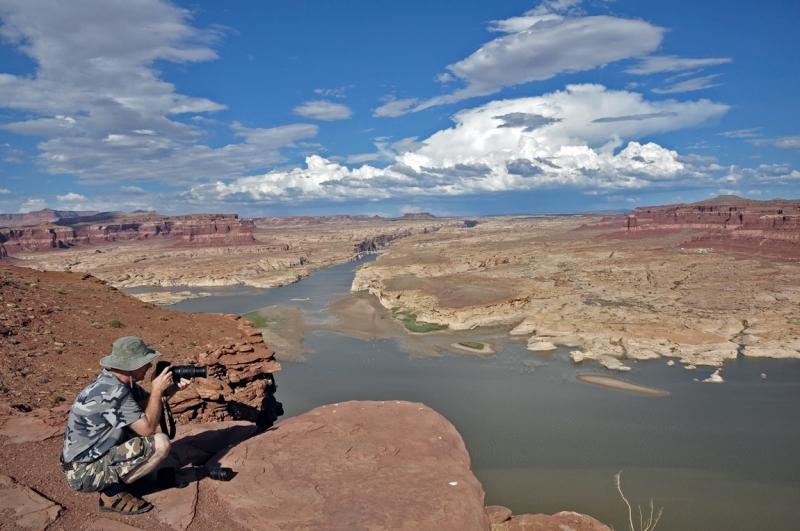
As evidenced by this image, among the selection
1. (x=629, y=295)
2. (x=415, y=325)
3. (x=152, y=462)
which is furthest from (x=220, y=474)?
(x=629, y=295)

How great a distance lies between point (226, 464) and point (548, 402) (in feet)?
65.7

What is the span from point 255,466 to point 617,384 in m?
24.1

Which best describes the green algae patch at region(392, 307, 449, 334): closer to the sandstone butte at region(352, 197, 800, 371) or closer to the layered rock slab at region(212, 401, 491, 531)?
the sandstone butte at region(352, 197, 800, 371)

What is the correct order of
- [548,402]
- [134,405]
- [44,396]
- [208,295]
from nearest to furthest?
[134,405]
[44,396]
[548,402]
[208,295]

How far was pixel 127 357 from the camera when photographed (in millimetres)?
6133

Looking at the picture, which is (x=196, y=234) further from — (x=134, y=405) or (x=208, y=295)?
(x=134, y=405)

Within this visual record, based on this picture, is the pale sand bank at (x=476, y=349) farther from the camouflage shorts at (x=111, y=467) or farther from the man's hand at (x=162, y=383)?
the camouflage shorts at (x=111, y=467)

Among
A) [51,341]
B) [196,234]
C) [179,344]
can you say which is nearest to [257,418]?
[179,344]

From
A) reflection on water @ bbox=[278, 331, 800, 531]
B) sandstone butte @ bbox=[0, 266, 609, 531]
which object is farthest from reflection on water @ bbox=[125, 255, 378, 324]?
sandstone butte @ bbox=[0, 266, 609, 531]

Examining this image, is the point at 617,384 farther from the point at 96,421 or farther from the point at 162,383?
the point at 96,421

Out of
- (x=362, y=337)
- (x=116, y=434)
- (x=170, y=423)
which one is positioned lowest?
(x=362, y=337)

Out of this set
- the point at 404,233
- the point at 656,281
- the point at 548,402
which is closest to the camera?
the point at 548,402

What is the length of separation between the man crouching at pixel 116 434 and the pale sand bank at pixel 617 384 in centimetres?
2544

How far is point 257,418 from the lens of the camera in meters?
17.2
